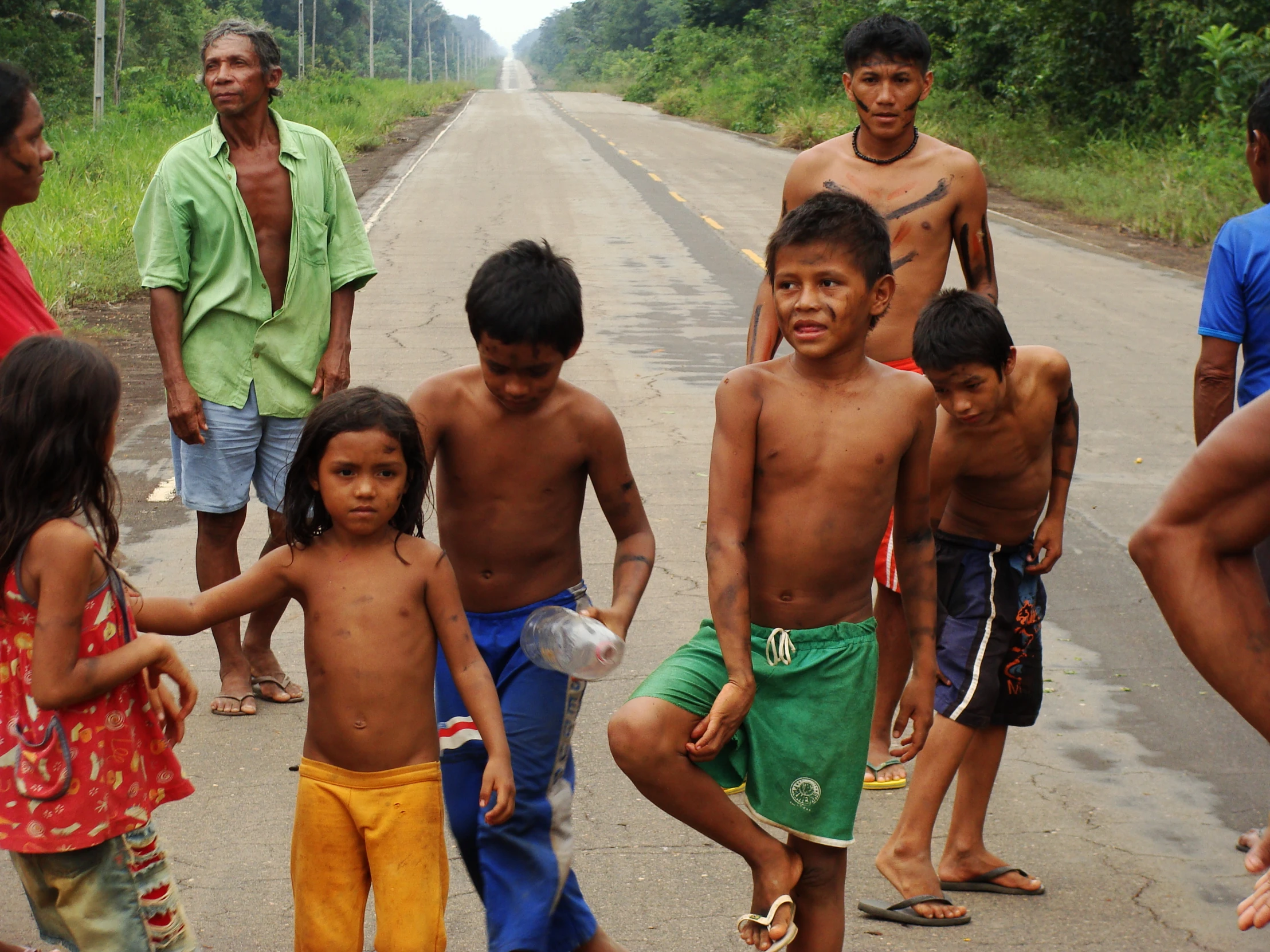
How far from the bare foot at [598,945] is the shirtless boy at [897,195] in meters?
1.43

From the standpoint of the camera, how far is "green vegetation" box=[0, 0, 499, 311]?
1338 centimetres

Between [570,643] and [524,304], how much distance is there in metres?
0.68

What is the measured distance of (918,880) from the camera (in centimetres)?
348

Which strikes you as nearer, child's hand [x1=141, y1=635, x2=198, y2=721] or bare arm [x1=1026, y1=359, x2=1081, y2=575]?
child's hand [x1=141, y1=635, x2=198, y2=721]

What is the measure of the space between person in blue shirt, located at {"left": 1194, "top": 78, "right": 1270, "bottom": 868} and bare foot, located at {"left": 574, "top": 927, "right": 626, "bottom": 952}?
178cm

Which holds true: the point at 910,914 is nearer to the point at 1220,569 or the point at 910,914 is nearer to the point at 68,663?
the point at 1220,569

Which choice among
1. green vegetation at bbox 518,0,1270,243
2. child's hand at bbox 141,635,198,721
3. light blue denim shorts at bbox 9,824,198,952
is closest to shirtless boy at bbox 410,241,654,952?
child's hand at bbox 141,635,198,721

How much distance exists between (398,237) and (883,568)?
13.5 meters

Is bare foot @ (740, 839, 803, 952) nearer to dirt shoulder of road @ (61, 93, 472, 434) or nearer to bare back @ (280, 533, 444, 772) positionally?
bare back @ (280, 533, 444, 772)

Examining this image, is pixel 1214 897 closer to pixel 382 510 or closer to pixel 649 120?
pixel 382 510

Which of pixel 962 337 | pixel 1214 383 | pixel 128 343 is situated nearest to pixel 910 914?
pixel 962 337

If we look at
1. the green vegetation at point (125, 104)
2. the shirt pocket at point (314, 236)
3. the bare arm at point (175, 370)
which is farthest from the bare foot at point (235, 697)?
the green vegetation at point (125, 104)

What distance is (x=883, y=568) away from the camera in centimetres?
418

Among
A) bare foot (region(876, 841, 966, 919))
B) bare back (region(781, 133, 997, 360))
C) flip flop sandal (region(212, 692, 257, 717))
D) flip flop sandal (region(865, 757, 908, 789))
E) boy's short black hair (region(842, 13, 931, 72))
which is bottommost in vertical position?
flip flop sandal (region(212, 692, 257, 717))
